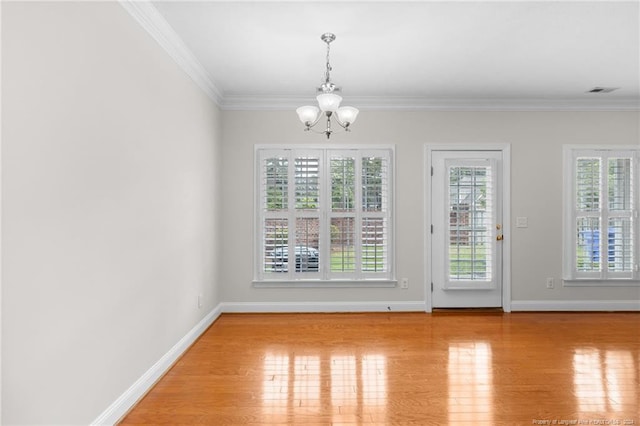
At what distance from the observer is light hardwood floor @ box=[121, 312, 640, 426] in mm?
2340

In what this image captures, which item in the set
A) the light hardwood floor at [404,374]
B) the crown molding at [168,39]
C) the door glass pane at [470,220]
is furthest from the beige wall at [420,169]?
the crown molding at [168,39]

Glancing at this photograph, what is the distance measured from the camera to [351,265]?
4.58 meters

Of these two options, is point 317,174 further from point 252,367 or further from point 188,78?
point 252,367

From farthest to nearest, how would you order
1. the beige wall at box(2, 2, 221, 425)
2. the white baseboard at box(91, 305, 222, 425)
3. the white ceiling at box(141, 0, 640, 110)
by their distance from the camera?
the white ceiling at box(141, 0, 640, 110) → the white baseboard at box(91, 305, 222, 425) → the beige wall at box(2, 2, 221, 425)

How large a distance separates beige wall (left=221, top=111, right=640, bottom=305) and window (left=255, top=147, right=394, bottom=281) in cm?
14

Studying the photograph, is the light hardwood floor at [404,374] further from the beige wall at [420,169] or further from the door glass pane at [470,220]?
the door glass pane at [470,220]

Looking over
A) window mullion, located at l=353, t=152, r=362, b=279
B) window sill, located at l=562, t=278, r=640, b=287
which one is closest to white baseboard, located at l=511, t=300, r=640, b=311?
window sill, located at l=562, t=278, r=640, b=287

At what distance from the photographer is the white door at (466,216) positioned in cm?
458

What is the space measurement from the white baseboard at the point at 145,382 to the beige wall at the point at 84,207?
0.06 m

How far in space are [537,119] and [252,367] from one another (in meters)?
4.27

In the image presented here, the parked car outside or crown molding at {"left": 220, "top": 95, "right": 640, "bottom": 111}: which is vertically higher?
crown molding at {"left": 220, "top": 95, "right": 640, "bottom": 111}

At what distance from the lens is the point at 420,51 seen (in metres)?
3.21

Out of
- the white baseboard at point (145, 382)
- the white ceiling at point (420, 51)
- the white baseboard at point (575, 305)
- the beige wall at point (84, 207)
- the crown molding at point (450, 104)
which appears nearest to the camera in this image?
the beige wall at point (84, 207)

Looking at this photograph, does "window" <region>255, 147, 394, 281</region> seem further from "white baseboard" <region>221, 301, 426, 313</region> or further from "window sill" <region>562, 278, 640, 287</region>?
"window sill" <region>562, 278, 640, 287</region>
